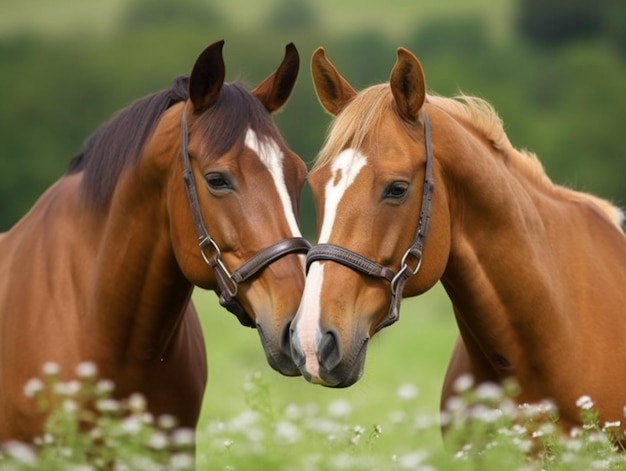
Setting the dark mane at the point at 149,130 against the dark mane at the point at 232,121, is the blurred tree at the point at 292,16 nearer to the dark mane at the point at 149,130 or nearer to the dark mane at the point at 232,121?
the dark mane at the point at 149,130

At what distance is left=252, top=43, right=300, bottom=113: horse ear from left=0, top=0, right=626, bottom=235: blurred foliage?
5108 centimetres

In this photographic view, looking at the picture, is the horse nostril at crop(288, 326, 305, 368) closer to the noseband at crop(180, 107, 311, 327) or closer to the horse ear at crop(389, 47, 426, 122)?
the noseband at crop(180, 107, 311, 327)

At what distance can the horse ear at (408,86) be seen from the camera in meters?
5.30

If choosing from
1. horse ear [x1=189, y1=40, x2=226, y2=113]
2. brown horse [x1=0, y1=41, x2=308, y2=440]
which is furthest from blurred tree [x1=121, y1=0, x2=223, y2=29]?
horse ear [x1=189, y1=40, x2=226, y2=113]

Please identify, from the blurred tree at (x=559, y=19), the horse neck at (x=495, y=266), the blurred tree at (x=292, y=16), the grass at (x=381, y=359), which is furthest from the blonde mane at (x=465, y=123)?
the blurred tree at (x=559, y=19)

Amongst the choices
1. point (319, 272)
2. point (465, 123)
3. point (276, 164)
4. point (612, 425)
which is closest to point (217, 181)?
point (276, 164)

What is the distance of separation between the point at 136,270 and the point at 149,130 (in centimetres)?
68

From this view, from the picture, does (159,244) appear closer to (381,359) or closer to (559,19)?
(381,359)

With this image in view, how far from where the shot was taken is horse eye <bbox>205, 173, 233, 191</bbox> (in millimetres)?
5559

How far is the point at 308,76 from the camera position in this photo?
6247cm

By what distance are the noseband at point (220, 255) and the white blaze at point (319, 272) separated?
0.29 metres

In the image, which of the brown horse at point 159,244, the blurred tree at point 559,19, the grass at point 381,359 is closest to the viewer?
the brown horse at point 159,244

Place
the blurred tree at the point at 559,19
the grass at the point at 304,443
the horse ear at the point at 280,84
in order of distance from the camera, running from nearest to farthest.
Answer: the grass at the point at 304,443
the horse ear at the point at 280,84
the blurred tree at the point at 559,19

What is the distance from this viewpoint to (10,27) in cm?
7594
